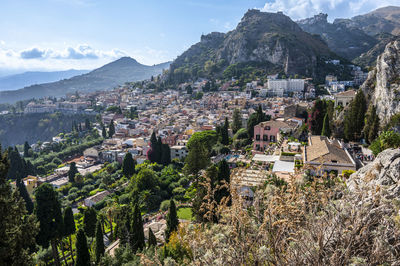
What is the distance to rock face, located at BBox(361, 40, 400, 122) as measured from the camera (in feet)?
72.2

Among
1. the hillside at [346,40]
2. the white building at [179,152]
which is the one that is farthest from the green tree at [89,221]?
the hillside at [346,40]

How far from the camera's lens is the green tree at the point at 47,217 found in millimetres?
16469

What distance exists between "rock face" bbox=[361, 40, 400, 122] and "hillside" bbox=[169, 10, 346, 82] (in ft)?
227

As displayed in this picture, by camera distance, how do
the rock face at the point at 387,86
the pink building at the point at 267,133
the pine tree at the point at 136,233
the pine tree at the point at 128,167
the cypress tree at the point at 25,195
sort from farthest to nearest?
the pine tree at the point at 128,167 → the pink building at the point at 267,133 → the cypress tree at the point at 25,195 → the rock face at the point at 387,86 → the pine tree at the point at 136,233

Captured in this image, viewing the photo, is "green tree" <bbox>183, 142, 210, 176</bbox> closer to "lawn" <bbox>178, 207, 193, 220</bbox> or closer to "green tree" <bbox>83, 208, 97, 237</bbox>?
"lawn" <bbox>178, 207, 193, 220</bbox>

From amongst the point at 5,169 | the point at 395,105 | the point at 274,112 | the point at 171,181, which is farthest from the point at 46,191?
the point at 274,112

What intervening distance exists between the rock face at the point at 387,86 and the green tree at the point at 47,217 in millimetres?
26633

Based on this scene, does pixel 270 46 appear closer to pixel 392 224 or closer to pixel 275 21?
pixel 275 21

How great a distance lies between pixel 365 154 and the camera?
2112cm

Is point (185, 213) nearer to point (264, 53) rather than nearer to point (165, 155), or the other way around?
point (165, 155)

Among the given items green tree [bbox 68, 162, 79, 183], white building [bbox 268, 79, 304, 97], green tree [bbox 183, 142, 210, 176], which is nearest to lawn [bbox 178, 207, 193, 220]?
green tree [bbox 183, 142, 210, 176]

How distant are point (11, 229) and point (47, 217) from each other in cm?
929

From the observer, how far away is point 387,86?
23.3m

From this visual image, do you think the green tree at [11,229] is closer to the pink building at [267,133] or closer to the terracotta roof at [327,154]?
the terracotta roof at [327,154]
